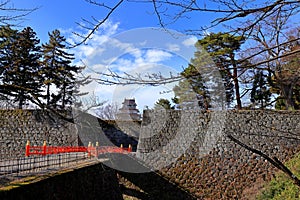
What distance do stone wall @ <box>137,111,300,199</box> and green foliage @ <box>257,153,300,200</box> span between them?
70 centimetres

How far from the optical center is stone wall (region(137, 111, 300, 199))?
27.0ft

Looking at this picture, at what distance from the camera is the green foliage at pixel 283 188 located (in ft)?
18.5

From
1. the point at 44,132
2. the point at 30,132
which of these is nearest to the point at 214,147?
the point at 44,132

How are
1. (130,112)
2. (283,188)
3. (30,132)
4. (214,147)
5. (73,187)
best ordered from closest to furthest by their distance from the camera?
(73,187), (283,188), (214,147), (30,132), (130,112)

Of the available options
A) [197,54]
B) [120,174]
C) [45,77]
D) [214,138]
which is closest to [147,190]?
[120,174]

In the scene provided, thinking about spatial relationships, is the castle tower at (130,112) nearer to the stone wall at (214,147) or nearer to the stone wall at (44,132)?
the stone wall at (44,132)

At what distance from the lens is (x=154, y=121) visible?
974 centimetres

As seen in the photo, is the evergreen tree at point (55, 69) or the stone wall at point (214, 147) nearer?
the stone wall at point (214, 147)

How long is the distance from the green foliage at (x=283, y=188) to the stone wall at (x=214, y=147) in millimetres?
699

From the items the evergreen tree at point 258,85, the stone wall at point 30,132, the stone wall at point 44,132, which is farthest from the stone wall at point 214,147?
the evergreen tree at point 258,85

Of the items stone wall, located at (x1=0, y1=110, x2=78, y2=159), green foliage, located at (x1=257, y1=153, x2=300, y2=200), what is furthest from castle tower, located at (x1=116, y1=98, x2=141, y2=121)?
green foliage, located at (x1=257, y1=153, x2=300, y2=200)

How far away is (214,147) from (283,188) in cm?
276

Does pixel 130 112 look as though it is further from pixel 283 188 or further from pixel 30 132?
pixel 283 188

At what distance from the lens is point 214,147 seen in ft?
28.9
